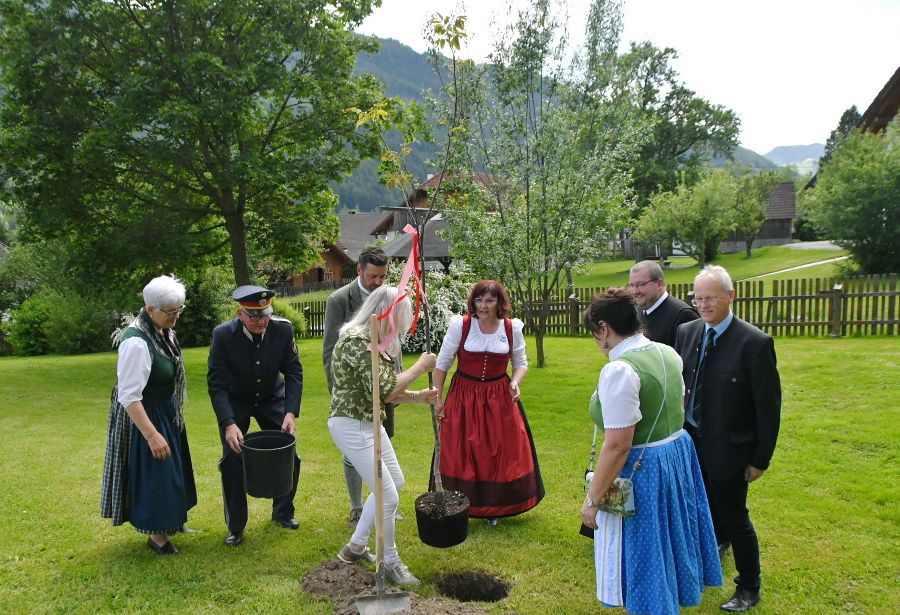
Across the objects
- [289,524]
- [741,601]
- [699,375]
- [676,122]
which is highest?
[676,122]

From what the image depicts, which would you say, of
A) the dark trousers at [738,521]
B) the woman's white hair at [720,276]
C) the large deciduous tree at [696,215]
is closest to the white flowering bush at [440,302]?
the woman's white hair at [720,276]

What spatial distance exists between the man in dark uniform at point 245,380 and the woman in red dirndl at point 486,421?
118 centimetres

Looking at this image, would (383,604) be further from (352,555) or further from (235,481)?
(235,481)

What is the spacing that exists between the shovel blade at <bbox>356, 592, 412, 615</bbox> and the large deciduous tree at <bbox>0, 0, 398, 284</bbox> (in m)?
9.75

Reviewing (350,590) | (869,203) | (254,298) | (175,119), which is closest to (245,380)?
(254,298)

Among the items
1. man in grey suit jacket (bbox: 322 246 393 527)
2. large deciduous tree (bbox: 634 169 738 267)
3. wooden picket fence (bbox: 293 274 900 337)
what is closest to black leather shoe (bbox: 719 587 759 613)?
man in grey suit jacket (bbox: 322 246 393 527)

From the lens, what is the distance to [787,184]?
45281mm

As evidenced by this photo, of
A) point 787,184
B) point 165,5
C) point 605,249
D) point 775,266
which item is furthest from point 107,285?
point 787,184

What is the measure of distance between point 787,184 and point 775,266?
18774 millimetres

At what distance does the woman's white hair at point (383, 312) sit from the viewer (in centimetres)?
353

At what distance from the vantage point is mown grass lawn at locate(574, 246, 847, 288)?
28250 millimetres

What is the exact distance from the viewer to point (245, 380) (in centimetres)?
445

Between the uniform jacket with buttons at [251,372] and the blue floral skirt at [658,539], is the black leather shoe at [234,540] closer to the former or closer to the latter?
the uniform jacket with buttons at [251,372]

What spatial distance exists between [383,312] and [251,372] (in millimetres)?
1462
